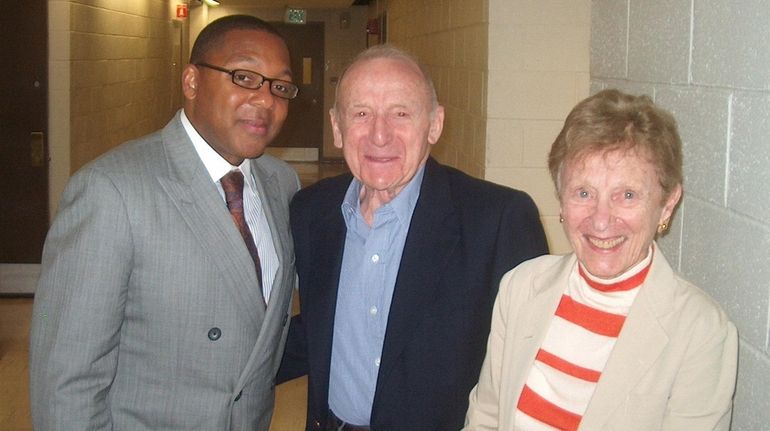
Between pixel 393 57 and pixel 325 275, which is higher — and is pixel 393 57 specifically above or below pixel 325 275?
above

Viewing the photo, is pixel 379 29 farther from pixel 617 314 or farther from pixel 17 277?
pixel 617 314

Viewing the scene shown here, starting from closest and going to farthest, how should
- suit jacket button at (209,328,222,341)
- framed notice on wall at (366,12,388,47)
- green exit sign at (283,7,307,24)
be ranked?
suit jacket button at (209,328,222,341) → framed notice on wall at (366,12,388,47) → green exit sign at (283,7,307,24)

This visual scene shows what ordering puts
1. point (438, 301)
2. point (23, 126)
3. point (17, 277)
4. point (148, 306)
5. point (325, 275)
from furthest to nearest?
1. point (17, 277)
2. point (23, 126)
3. point (325, 275)
4. point (438, 301)
5. point (148, 306)

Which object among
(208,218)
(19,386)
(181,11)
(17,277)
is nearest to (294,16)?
(181,11)

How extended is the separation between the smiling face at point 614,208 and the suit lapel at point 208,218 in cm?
76

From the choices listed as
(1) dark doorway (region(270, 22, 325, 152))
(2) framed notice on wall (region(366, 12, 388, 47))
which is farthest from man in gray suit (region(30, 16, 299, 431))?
(1) dark doorway (region(270, 22, 325, 152))

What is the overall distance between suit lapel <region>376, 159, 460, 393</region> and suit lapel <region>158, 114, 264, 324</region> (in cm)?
32

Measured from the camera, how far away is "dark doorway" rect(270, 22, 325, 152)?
14.8 meters

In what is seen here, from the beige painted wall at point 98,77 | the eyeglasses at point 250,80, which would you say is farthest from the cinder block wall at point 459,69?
the beige painted wall at point 98,77

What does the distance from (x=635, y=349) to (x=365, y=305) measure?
0.69 m

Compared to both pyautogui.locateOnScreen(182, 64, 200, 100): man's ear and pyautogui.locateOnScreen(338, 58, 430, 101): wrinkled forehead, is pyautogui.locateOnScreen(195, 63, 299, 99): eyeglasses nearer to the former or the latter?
pyautogui.locateOnScreen(182, 64, 200, 100): man's ear

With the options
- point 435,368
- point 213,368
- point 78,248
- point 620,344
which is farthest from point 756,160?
point 78,248

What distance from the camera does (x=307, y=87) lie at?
1478 cm

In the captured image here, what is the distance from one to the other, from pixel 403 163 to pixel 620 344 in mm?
717
